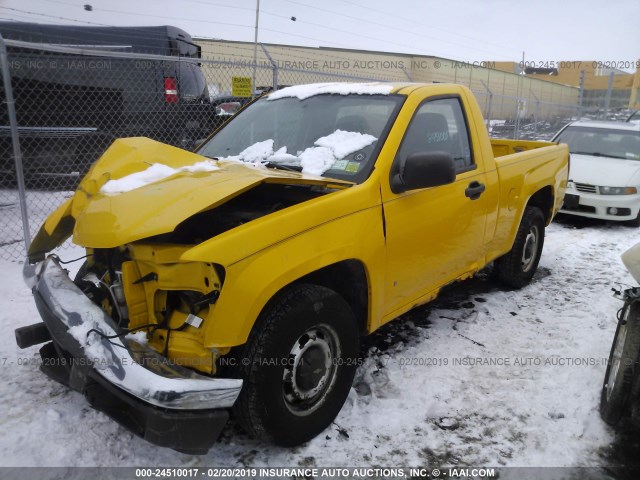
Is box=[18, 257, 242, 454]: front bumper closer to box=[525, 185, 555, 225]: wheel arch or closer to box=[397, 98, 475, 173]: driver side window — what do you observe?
box=[397, 98, 475, 173]: driver side window

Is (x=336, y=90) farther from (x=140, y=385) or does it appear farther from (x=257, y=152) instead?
(x=140, y=385)

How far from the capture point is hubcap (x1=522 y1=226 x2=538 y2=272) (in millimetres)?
4993

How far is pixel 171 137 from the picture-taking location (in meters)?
7.09

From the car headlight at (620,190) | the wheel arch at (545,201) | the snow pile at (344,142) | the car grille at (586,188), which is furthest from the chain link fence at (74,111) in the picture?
the car headlight at (620,190)

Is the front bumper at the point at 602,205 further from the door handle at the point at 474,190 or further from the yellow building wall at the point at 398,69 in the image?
the yellow building wall at the point at 398,69

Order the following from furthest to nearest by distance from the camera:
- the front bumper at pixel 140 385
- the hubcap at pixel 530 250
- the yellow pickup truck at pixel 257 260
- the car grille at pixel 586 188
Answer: the car grille at pixel 586 188 < the hubcap at pixel 530 250 < the yellow pickup truck at pixel 257 260 < the front bumper at pixel 140 385

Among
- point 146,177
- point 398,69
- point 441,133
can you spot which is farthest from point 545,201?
point 398,69

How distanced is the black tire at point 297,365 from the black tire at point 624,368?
1.48m

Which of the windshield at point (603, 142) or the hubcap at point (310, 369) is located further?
the windshield at point (603, 142)

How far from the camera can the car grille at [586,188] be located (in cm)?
764

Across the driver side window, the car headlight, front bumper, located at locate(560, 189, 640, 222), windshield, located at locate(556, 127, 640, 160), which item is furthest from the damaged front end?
windshield, located at locate(556, 127, 640, 160)

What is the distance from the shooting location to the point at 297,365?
2.52 m

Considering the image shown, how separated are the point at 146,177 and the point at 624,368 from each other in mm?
2826

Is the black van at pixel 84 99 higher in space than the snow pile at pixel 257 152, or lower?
higher
